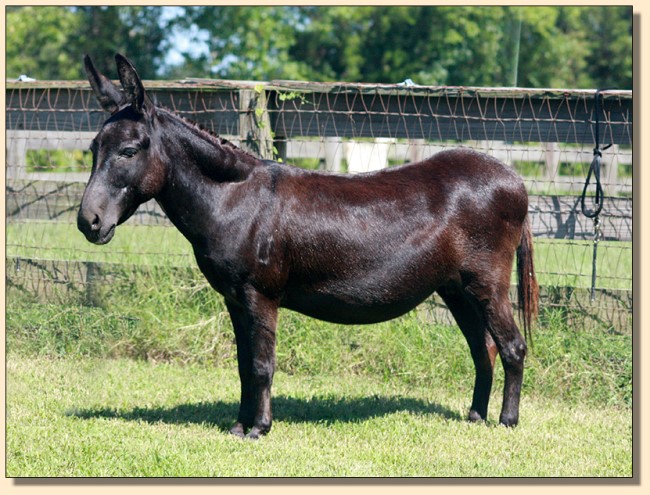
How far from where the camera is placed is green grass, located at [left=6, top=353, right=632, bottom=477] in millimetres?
4617

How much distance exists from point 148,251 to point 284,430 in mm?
2752

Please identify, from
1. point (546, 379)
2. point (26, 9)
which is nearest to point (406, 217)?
point (546, 379)

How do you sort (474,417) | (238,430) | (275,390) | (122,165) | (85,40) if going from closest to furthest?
(122,165) → (238,430) → (474,417) → (275,390) → (85,40)

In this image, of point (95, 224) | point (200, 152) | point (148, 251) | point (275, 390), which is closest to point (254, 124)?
point (148, 251)

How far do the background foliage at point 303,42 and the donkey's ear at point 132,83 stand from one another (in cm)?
1678

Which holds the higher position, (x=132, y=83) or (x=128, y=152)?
(x=132, y=83)

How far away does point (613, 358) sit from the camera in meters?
6.14

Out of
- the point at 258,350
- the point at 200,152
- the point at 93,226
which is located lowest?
the point at 258,350

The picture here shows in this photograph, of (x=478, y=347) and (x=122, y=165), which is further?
(x=478, y=347)

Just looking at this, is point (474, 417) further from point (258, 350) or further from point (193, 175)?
point (193, 175)

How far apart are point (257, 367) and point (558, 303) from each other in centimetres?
266

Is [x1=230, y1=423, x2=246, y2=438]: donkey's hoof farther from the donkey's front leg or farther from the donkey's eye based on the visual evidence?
the donkey's eye

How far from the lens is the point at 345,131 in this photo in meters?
6.90

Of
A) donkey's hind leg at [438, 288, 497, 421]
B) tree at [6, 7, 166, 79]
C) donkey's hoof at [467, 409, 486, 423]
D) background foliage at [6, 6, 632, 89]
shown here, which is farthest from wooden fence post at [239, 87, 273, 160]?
tree at [6, 7, 166, 79]
